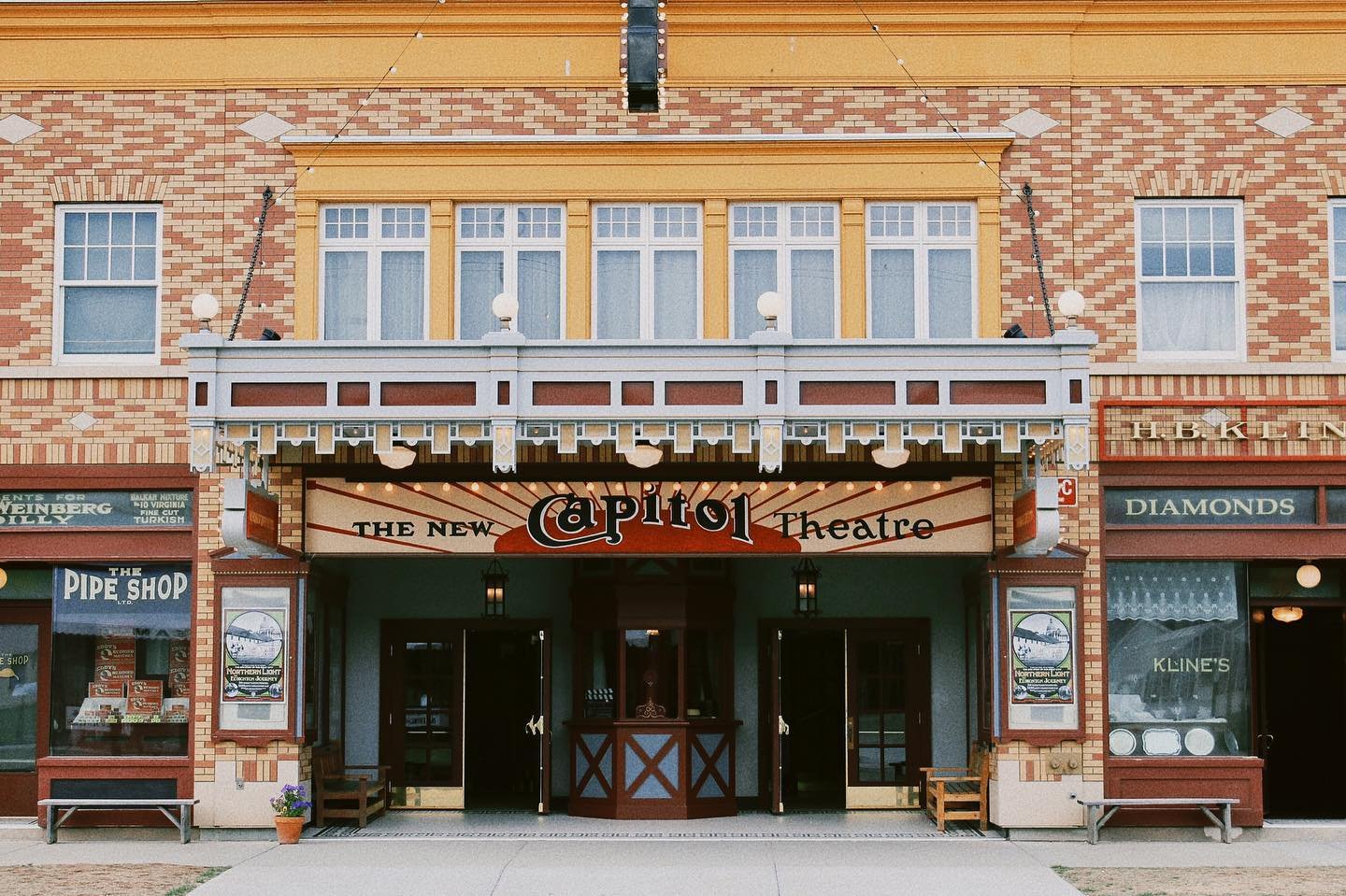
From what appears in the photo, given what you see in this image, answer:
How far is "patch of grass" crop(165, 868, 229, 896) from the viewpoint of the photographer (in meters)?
12.9

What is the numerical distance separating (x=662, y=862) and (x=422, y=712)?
4703 millimetres

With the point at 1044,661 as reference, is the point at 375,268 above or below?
above

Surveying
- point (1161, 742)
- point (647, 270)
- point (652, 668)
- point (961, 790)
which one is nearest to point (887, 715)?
point (961, 790)

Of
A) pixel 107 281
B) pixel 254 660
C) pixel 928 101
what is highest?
pixel 928 101

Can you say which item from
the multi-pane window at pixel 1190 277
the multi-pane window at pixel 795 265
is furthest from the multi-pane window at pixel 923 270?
the multi-pane window at pixel 1190 277

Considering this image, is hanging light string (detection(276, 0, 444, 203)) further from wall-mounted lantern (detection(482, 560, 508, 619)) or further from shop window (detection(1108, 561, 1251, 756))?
shop window (detection(1108, 561, 1251, 756))

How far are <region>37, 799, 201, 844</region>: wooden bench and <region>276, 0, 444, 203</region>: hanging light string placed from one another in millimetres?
5825

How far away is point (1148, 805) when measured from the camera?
15250 millimetres

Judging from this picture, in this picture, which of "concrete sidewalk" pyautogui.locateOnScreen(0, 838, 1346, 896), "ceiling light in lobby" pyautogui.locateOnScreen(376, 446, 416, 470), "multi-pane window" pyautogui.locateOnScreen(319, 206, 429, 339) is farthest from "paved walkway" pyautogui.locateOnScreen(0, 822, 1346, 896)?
"multi-pane window" pyautogui.locateOnScreen(319, 206, 429, 339)

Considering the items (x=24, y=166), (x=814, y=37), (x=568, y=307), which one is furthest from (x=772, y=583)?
(x=24, y=166)

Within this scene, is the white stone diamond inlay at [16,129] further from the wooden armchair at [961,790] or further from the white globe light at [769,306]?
the wooden armchair at [961,790]

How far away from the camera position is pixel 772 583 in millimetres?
18188

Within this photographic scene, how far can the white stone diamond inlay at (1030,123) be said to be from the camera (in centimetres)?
1616

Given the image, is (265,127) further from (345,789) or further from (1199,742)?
(1199,742)
